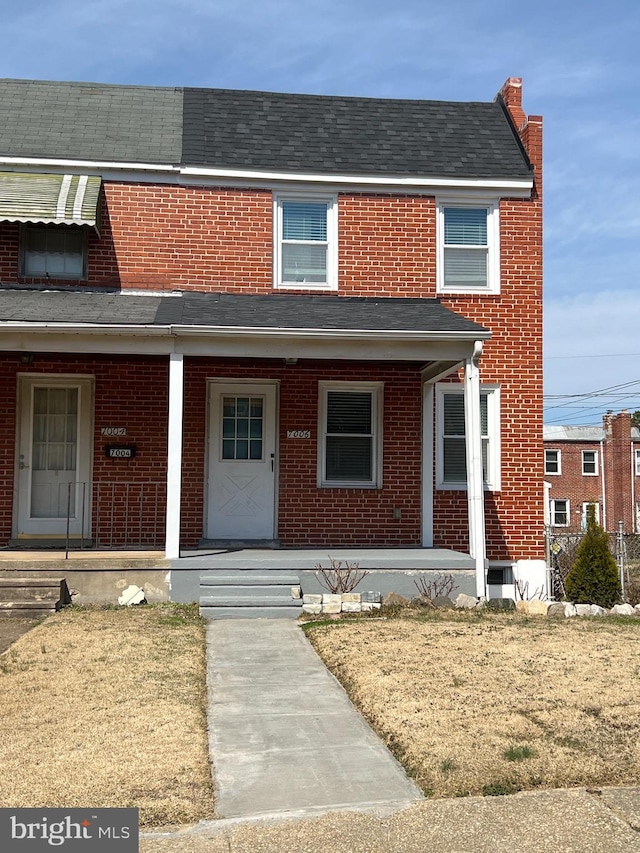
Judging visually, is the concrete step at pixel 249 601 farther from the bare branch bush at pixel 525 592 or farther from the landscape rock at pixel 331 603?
the bare branch bush at pixel 525 592

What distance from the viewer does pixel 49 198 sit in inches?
490

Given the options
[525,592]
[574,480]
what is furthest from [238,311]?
[574,480]

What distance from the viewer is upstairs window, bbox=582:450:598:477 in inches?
1754

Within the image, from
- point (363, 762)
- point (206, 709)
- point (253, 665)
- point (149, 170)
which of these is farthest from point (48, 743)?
point (149, 170)

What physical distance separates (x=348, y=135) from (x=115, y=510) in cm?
673

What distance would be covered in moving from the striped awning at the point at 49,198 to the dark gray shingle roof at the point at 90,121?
447 millimetres

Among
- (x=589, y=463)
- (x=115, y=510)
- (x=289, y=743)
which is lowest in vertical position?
(x=289, y=743)

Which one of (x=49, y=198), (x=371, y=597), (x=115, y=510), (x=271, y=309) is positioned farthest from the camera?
(x=115, y=510)

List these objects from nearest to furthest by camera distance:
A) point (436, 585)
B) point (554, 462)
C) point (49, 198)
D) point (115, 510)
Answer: point (436, 585)
point (49, 198)
point (115, 510)
point (554, 462)

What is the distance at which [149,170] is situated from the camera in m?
13.2

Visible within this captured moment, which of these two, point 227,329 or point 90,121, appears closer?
point 227,329

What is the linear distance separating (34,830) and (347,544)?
9.07 meters

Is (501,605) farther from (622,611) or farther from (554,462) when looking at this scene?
(554,462)

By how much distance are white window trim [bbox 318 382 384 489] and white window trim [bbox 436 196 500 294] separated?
6.03ft
